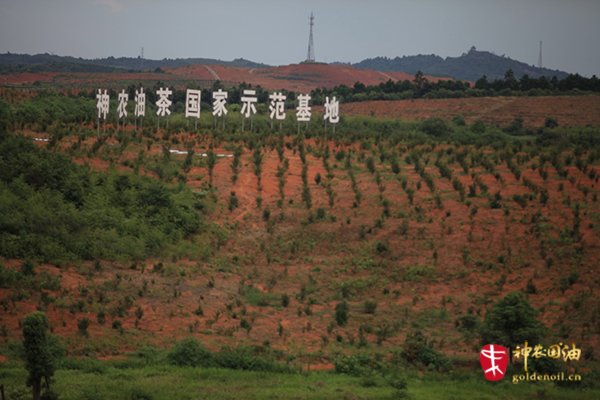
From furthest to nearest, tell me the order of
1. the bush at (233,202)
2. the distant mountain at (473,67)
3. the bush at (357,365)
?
the distant mountain at (473,67), the bush at (233,202), the bush at (357,365)

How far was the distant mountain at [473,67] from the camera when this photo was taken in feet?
478

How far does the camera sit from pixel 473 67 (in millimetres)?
152750

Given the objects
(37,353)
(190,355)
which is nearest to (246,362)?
(190,355)

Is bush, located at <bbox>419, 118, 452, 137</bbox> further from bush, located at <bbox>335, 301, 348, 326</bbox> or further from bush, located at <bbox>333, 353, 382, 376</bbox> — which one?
bush, located at <bbox>333, 353, 382, 376</bbox>

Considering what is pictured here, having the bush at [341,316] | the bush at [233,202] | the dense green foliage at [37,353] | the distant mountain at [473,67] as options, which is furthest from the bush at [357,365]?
the distant mountain at [473,67]

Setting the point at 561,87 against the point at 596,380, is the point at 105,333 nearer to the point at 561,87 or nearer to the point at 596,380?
the point at 596,380

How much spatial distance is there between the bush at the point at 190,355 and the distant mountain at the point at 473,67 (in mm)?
129389

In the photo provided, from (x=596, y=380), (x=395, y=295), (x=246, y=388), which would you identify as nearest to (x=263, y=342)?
(x=246, y=388)

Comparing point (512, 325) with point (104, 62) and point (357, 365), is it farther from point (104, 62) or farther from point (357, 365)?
point (104, 62)

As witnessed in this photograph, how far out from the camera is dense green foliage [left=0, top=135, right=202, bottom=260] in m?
20.8

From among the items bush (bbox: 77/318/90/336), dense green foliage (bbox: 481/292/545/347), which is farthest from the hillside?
dense green foliage (bbox: 481/292/545/347)

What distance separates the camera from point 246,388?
13547 mm

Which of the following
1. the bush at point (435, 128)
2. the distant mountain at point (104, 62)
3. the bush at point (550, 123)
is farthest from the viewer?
the distant mountain at point (104, 62)

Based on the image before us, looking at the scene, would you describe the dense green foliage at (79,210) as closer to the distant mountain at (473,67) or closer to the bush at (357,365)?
the bush at (357,365)
